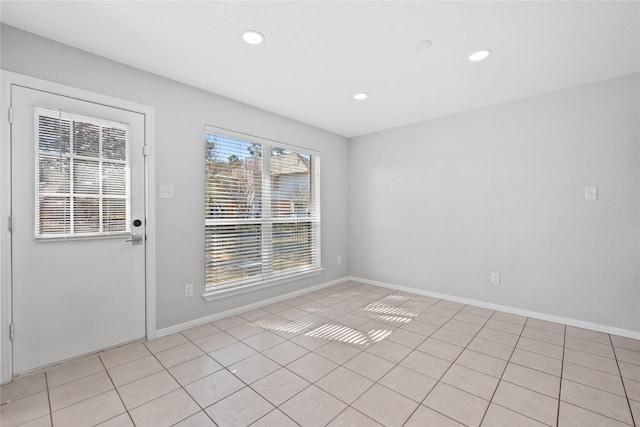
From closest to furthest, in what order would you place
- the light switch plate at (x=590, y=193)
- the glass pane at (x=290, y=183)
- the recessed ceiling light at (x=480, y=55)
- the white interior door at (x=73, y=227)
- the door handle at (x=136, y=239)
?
the white interior door at (x=73, y=227) → the recessed ceiling light at (x=480, y=55) → the door handle at (x=136, y=239) → the light switch plate at (x=590, y=193) → the glass pane at (x=290, y=183)

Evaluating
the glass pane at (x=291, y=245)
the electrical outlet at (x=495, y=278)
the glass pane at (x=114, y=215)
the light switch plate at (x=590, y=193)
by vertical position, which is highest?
the light switch plate at (x=590, y=193)

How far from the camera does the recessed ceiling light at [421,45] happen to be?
6.97 ft

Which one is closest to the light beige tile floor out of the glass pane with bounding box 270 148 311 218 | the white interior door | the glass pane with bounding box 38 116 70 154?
the white interior door

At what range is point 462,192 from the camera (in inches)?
144

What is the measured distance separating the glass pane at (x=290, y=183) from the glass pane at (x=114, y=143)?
1630 mm

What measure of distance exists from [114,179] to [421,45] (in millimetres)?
2761

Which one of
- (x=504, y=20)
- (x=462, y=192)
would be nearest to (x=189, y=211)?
(x=504, y=20)

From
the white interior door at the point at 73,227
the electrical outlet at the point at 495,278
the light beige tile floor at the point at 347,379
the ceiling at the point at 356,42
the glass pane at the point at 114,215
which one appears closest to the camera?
the light beige tile floor at the point at 347,379

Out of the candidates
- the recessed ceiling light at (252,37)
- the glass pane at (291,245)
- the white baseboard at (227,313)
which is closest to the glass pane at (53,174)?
the white baseboard at (227,313)

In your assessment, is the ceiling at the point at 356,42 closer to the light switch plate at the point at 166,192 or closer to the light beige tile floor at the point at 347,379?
the light switch plate at the point at 166,192

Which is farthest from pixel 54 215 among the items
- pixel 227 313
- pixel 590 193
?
pixel 590 193

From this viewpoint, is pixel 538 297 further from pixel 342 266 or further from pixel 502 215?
pixel 342 266

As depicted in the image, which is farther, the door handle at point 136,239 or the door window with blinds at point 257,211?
the door window with blinds at point 257,211

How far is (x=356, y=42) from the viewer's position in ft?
7.02
